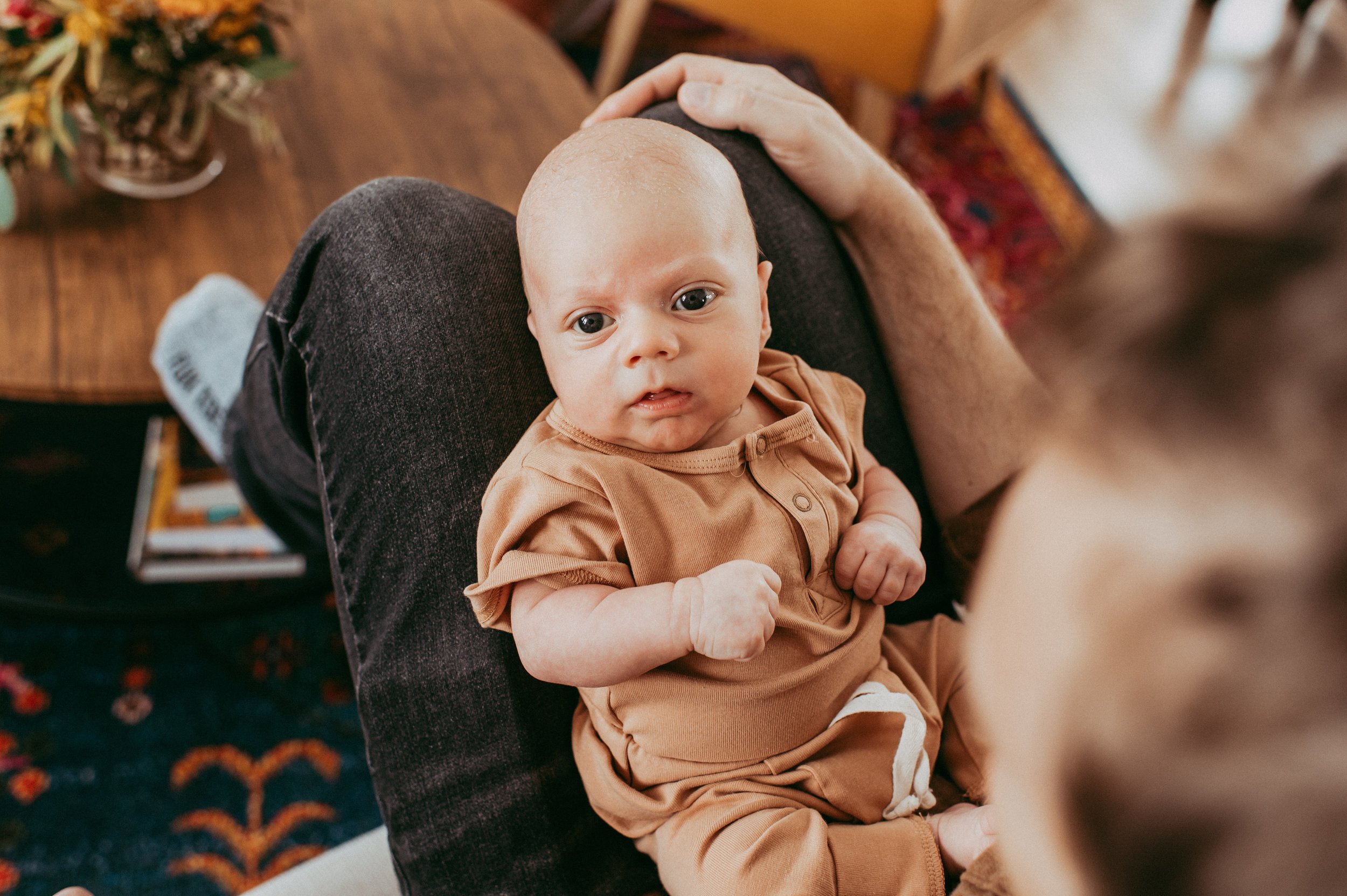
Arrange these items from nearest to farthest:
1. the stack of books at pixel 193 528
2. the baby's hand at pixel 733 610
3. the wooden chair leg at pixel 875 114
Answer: the baby's hand at pixel 733 610, the stack of books at pixel 193 528, the wooden chair leg at pixel 875 114

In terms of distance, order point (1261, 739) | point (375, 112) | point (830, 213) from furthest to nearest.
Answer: point (375, 112) → point (830, 213) → point (1261, 739)

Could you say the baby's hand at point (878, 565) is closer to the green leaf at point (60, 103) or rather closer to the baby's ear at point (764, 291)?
the baby's ear at point (764, 291)

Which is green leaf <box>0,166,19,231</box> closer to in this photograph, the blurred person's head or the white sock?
the white sock

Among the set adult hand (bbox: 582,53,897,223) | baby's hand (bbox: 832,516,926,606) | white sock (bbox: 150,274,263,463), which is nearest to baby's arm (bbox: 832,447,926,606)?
baby's hand (bbox: 832,516,926,606)

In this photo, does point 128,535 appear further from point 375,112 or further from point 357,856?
point 357,856

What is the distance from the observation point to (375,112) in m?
1.50

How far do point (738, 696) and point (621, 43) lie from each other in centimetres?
211

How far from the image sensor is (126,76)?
47.6 inches

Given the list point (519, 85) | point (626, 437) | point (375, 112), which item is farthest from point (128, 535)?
point (626, 437)

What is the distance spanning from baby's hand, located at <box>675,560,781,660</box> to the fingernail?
0.49m

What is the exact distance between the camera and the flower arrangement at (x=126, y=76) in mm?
1134

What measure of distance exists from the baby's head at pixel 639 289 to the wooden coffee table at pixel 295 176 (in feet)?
2.23

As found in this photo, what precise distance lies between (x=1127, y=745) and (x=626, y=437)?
1.68ft

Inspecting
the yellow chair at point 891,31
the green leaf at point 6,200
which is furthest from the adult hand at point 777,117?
the yellow chair at point 891,31
